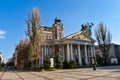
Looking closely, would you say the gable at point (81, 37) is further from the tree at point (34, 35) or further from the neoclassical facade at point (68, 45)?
the tree at point (34, 35)

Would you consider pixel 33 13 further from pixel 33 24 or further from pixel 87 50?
pixel 87 50

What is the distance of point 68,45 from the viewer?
146ft

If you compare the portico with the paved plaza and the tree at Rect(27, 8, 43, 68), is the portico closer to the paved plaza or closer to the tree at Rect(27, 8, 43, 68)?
the tree at Rect(27, 8, 43, 68)

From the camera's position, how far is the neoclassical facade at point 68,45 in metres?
45.2

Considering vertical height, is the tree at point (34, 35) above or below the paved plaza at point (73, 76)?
above

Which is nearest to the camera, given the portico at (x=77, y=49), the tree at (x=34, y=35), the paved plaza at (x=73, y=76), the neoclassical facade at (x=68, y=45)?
the paved plaza at (x=73, y=76)

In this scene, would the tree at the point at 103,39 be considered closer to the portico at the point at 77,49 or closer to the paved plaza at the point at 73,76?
the portico at the point at 77,49


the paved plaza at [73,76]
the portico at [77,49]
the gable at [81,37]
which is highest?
the gable at [81,37]

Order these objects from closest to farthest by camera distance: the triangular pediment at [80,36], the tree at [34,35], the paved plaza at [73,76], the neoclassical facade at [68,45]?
the paved plaza at [73,76]
the tree at [34,35]
the neoclassical facade at [68,45]
the triangular pediment at [80,36]

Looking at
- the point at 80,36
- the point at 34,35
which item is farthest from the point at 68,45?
the point at 34,35

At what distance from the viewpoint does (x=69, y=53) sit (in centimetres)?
4459

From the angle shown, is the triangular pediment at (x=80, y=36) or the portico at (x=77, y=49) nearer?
the portico at (x=77, y=49)

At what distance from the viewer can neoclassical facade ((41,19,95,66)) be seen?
148 feet

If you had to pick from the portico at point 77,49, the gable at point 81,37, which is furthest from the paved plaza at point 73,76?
the gable at point 81,37
